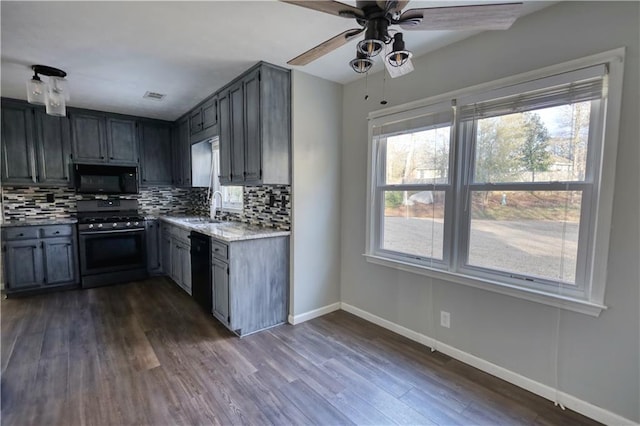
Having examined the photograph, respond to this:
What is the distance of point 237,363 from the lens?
231 centimetres

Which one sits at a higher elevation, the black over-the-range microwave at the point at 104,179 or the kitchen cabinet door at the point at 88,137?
the kitchen cabinet door at the point at 88,137

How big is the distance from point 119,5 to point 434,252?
2798mm

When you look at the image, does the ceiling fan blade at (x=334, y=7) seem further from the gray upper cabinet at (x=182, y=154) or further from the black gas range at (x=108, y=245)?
the black gas range at (x=108, y=245)

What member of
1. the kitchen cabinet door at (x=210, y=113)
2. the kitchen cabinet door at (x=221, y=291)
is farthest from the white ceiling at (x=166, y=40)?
the kitchen cabinet door at (x=221, y=291)

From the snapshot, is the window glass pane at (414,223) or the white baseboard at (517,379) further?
the window glass pane at (414,223)

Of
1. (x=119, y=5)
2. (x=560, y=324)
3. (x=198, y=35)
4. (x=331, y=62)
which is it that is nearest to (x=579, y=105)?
(x=560, y=324)

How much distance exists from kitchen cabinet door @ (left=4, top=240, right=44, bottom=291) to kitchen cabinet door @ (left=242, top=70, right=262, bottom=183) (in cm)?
303

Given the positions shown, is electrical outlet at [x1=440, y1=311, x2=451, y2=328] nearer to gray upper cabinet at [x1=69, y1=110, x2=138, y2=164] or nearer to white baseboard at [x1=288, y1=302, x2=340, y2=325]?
white baseboard at [x1=288, y1=302, x2=340, y2=325]

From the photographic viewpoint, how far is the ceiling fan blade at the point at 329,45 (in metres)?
1.47

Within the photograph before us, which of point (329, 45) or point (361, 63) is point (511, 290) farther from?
point (329, 45)

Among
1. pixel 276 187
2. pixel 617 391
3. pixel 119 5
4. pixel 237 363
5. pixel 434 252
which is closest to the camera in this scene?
pixel 617 391

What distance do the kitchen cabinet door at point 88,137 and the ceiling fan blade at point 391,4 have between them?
14.9ft

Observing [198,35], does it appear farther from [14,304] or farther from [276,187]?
[14,304]

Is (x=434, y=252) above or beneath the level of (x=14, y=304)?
above
